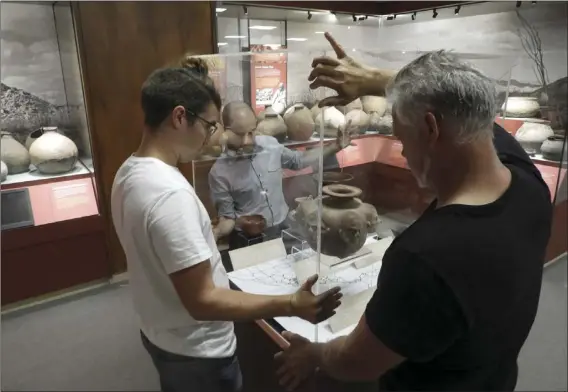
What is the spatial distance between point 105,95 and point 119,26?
1.38 feet

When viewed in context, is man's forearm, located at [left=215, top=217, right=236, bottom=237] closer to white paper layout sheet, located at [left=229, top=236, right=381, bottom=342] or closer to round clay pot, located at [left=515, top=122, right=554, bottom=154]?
white paper layout sheet, located at [left=229, top=236, right=381, bottom=342]

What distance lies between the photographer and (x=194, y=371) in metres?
1.08

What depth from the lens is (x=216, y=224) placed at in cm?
175

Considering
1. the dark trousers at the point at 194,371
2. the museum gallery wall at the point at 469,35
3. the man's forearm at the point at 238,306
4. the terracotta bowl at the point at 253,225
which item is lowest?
the dark trousers at the point at 194,371

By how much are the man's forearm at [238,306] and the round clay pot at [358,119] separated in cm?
69

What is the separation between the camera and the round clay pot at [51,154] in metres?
2.48

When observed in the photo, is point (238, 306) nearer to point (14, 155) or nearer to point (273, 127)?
point (273, 127)

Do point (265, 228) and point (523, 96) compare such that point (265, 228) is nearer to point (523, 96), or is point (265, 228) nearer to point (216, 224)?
point (216, 224)

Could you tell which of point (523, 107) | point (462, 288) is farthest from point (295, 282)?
point (523, 107)

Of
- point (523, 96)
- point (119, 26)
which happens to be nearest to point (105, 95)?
point (119, 26)

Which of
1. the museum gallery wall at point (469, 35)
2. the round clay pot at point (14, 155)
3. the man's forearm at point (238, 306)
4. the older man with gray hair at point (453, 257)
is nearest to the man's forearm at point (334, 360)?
the older man with gray hair at point (453, 257)

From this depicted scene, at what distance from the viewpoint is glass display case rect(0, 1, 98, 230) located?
7.95 feet

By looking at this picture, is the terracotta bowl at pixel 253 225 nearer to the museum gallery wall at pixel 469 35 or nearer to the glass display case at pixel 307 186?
the glass display case at pixel 307 186

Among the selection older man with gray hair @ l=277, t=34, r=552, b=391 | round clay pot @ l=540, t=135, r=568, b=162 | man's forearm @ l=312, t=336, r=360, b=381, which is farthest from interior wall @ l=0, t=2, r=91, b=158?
round clay pot @ l=540, t=135, r=568, b=162
